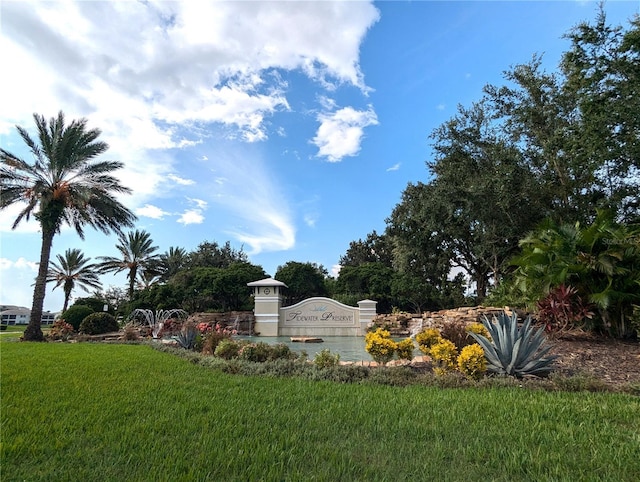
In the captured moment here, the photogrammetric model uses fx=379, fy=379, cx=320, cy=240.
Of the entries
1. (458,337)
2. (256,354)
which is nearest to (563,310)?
(458,337)

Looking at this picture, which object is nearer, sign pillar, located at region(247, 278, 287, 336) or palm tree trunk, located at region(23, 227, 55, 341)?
palm tree trunk, located at region(23, 227, 55, 341)

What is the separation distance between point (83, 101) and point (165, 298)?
64.1ft

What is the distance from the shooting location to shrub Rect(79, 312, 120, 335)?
1739 centimetres

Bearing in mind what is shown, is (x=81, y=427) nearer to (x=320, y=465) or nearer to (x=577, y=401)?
(x=320, y=465)

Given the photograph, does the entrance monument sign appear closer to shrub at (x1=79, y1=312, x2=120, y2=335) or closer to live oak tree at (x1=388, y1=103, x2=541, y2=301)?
live oak tree at (x1=388, y1=103, x2=541, y2=301)

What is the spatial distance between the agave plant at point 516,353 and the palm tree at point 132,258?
31938 mm

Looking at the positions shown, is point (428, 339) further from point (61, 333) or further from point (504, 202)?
point (61, 333)

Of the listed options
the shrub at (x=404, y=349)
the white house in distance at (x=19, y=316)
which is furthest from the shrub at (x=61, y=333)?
the white house in distance at (x=19, y=316)

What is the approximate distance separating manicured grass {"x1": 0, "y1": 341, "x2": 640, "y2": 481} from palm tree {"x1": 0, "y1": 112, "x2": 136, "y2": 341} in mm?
13285


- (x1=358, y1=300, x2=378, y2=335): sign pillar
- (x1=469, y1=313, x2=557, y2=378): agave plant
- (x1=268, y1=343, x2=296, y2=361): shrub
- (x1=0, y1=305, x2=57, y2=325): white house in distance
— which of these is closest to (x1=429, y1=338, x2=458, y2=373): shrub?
(x1=469, y1=313, x2=557, y2=378): agave plant

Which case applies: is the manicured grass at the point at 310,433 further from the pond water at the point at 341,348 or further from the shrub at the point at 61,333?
the shrub at the point at 61,333

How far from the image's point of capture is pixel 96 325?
1750 cm

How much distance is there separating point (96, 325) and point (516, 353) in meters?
18.0

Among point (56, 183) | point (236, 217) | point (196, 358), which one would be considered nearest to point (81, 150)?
point (56, 183)
